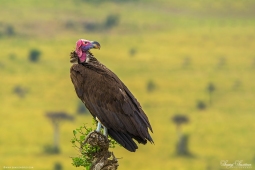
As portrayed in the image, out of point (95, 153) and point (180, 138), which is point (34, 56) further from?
point (95, 153)

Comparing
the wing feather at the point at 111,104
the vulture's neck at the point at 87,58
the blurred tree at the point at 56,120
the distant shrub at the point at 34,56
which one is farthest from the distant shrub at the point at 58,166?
the wing feather at the point at 111,104

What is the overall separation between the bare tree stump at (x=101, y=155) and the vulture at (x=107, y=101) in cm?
39

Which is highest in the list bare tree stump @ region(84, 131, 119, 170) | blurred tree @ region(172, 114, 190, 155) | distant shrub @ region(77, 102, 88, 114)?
distant shrub @ region(77, 102, 88, 114)

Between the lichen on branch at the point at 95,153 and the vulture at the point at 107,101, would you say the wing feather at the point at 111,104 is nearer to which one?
the vulture at the point at 107,101

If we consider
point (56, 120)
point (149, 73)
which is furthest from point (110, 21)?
point (56, 120)

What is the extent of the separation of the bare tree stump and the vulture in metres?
0.39

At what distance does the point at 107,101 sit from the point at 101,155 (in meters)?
1.22

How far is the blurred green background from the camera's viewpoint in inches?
1839

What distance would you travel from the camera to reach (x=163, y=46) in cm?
7812

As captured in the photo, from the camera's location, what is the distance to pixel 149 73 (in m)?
64.9

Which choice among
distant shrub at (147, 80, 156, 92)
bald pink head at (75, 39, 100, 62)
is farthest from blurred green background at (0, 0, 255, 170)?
bald pink head at (75, 39, 100, 62)

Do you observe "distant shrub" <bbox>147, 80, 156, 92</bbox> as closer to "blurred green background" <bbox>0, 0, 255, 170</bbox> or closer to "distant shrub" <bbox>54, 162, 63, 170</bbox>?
"blurred green background" <bbox>0, 0, 255, 170</bbox>

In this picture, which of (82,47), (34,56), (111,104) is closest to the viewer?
(111,104)

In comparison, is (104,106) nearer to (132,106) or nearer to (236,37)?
(132,106)
